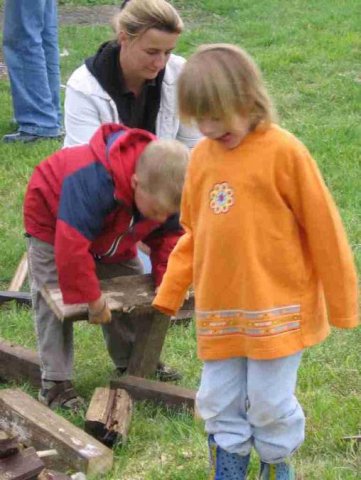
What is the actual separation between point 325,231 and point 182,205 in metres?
0.53

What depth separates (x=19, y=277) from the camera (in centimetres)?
625

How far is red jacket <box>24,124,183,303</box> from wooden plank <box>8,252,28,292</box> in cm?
191

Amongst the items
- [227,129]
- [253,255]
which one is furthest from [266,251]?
[227,129]

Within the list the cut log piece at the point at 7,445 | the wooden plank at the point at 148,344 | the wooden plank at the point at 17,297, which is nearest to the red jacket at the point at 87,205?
the wooden plank at the point at 148,344

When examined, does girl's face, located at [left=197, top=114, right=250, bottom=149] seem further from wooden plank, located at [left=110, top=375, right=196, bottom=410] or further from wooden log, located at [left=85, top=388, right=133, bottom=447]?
wooden plank, located at [left=110, top=375, right=196, bottom=410]

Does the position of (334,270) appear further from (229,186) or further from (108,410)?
(108,410)

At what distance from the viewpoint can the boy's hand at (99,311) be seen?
412 cm

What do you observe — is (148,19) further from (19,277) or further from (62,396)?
(19,277)

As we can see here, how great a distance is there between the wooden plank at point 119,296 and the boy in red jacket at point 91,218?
0.19 ft

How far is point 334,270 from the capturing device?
314 centimetres

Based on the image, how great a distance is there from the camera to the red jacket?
389 cm

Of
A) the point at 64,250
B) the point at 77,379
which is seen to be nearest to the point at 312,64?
the point at 77,379

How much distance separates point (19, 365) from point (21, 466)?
1369mm

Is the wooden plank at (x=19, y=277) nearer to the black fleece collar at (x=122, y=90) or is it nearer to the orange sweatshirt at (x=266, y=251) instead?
the black fleece collar at (x=122, y=90)
